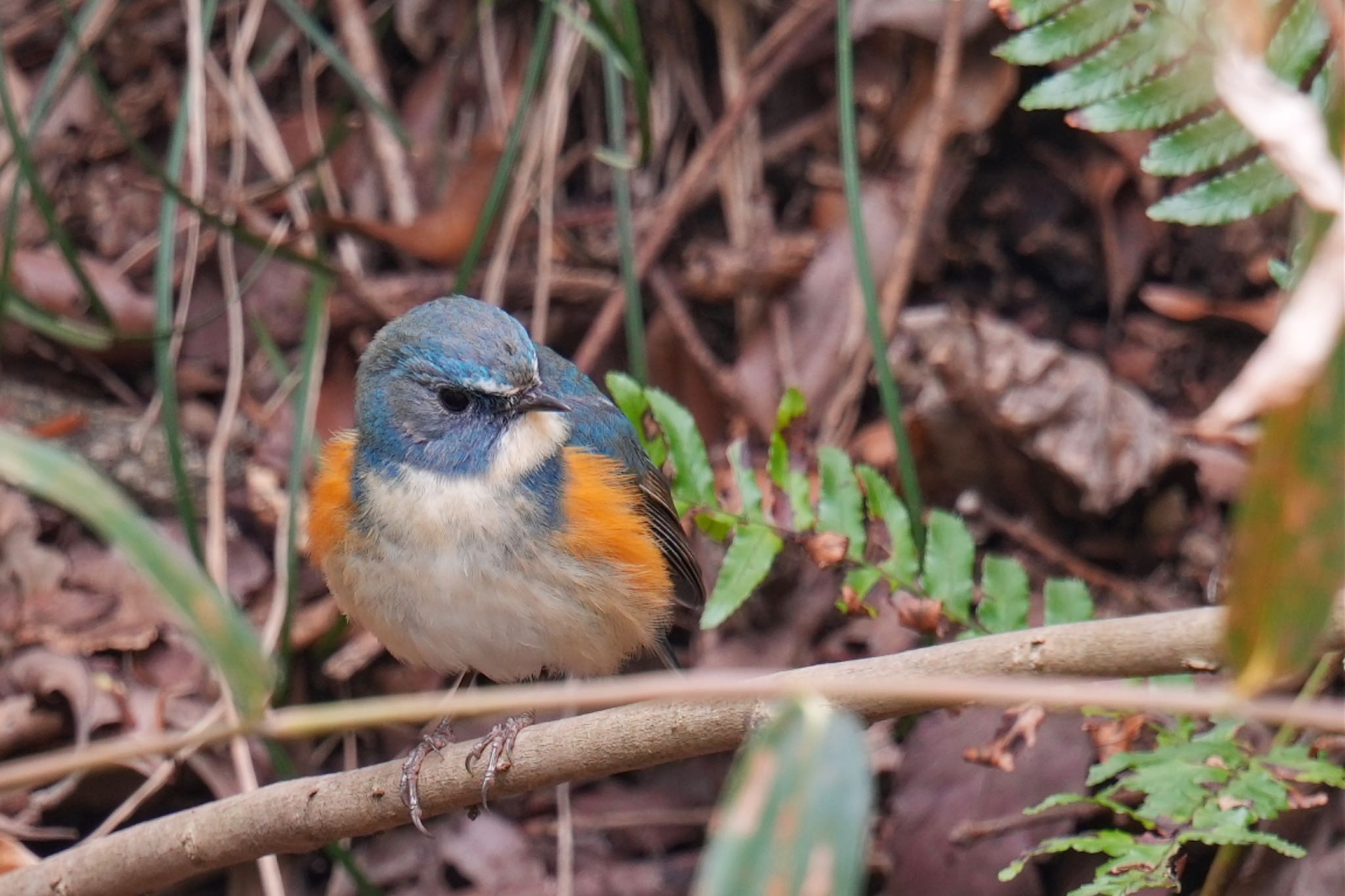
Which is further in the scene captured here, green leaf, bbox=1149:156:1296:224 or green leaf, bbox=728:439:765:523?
green leaf, bbox=728:439:765:523

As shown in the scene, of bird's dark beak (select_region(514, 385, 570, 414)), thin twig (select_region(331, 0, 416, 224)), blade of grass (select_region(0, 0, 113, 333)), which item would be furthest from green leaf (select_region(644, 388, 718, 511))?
blade of grass (select_region(0, 0, 113, 333))

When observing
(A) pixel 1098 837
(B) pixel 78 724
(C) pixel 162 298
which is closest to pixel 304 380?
(C) pixel 162 298

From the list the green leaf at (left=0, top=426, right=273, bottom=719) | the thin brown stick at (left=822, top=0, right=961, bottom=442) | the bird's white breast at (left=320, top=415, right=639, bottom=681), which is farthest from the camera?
the thin brown stick at (left=822, top=0, right=961, bottom=442)

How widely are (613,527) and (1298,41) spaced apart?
6.54 ft

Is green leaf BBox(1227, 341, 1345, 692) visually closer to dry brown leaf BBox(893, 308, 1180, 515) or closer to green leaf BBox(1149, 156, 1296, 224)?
green leaf BBox(1149, 156, 1296, 224)

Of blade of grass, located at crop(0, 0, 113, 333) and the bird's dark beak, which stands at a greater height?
blade of grass, located at crop(0, 0, 113, 333)

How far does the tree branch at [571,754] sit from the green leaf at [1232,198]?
1017 mm

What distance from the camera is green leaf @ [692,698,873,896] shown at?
1.20m

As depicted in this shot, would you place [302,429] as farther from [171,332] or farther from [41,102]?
[41,102]

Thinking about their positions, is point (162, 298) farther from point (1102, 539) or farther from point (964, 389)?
point (1102, 539)

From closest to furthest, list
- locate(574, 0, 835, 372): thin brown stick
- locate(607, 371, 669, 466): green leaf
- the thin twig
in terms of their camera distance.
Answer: locate(607, 371, 669, 466): green leaf → locate(574, 0, 835, 372): thin brown stick → the thin twig

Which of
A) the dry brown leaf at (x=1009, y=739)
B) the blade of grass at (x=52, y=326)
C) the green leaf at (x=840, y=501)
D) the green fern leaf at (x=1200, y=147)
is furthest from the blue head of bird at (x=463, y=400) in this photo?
the blade of grass at (x=52, y=326)

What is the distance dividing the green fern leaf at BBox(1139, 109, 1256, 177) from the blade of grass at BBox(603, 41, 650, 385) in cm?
195

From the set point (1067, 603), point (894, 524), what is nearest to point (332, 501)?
point (894, 524)
